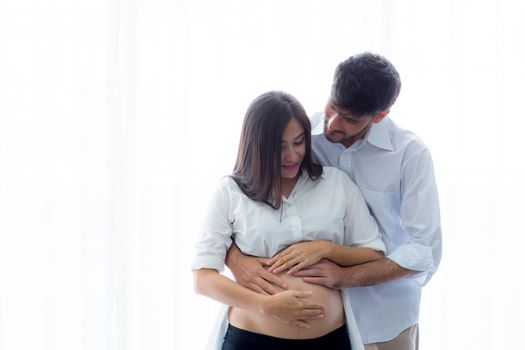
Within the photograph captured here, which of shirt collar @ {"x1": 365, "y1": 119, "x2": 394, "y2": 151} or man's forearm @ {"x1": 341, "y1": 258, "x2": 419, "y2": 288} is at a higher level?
shirt collar @ {"x1": 365, "y1": 119, "x2": 394, "y2": 151}

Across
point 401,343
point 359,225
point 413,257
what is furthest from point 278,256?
Result: point 401,343

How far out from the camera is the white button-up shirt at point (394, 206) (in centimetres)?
164

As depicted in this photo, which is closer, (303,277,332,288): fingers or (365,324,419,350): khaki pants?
(303,277,332,288): fingers

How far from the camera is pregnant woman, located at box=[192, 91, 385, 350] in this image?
1522 mm

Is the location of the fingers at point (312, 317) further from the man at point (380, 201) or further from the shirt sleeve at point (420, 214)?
the shirt sleeve at point (420, 214)

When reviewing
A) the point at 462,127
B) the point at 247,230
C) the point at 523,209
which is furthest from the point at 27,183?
the point at 523,209

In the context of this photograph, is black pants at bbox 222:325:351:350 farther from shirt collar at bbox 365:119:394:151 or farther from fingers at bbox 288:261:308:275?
shirt collar at bbox 365:119:394:151

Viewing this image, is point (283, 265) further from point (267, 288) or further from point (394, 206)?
point (394, 206)

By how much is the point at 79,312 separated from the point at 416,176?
127 centimetres

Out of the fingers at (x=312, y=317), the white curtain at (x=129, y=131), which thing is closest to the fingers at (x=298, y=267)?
the fingers at (x=312, y=317)

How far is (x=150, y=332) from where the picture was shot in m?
2.28

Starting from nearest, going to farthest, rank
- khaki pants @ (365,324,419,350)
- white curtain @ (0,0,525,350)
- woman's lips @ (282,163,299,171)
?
woman's lips @ (282,163,299,171) → khaki pants @ (365,324,419,350) → white curtain @ (0,0,525,350)

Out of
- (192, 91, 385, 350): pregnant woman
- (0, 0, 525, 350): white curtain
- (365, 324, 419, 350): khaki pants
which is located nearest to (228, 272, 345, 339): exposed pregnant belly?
(192, 91, 385, 350): pregnant woman

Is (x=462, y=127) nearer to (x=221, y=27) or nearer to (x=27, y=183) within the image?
(x=221, y=27)
